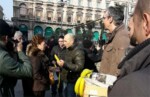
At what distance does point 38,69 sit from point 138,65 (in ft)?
14.5

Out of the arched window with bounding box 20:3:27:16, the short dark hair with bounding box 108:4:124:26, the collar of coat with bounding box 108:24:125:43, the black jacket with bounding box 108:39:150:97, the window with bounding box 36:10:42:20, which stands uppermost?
the black jacket with bounding box 108:39:150:97

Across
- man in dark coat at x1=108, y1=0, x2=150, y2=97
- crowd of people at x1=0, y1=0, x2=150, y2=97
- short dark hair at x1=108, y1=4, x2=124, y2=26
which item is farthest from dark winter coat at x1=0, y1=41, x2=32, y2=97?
man in dark coat at x1=108, y1=0, x2=150, y2=97

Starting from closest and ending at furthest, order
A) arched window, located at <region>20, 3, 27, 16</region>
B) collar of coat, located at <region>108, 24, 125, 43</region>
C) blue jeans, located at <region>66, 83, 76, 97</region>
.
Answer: collar of coat, located at <region>108, 24, 125, 43</region> → blue jeans, located at <region>66, 83, 76, 97</region> → arched window, located at <region>20, 3, 27, 16</region>

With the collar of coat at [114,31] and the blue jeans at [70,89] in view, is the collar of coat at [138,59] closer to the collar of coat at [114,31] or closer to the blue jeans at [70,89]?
the collar of coat at [114,31]

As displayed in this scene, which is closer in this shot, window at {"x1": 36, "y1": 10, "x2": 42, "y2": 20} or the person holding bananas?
the person holding bananas

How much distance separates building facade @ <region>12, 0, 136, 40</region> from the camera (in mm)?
80438

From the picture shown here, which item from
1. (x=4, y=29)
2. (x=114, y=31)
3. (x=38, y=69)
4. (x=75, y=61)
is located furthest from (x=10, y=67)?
(x=75, y=61)

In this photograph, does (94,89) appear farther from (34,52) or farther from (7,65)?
(34,52)

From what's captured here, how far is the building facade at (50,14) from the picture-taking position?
80438 mm

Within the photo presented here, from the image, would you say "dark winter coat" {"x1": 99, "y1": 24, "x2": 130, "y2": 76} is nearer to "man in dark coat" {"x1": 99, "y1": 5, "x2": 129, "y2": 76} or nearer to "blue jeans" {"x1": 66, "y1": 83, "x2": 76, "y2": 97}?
"man in dark coat" {"x1": 99, "y1": 5, "x2": 129, "y2": 76}

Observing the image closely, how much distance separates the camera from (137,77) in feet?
3.54

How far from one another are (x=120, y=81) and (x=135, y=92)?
0.07m

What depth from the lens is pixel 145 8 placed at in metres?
1.21

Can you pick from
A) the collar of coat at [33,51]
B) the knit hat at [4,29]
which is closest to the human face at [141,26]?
the knit hat at [4,29]
